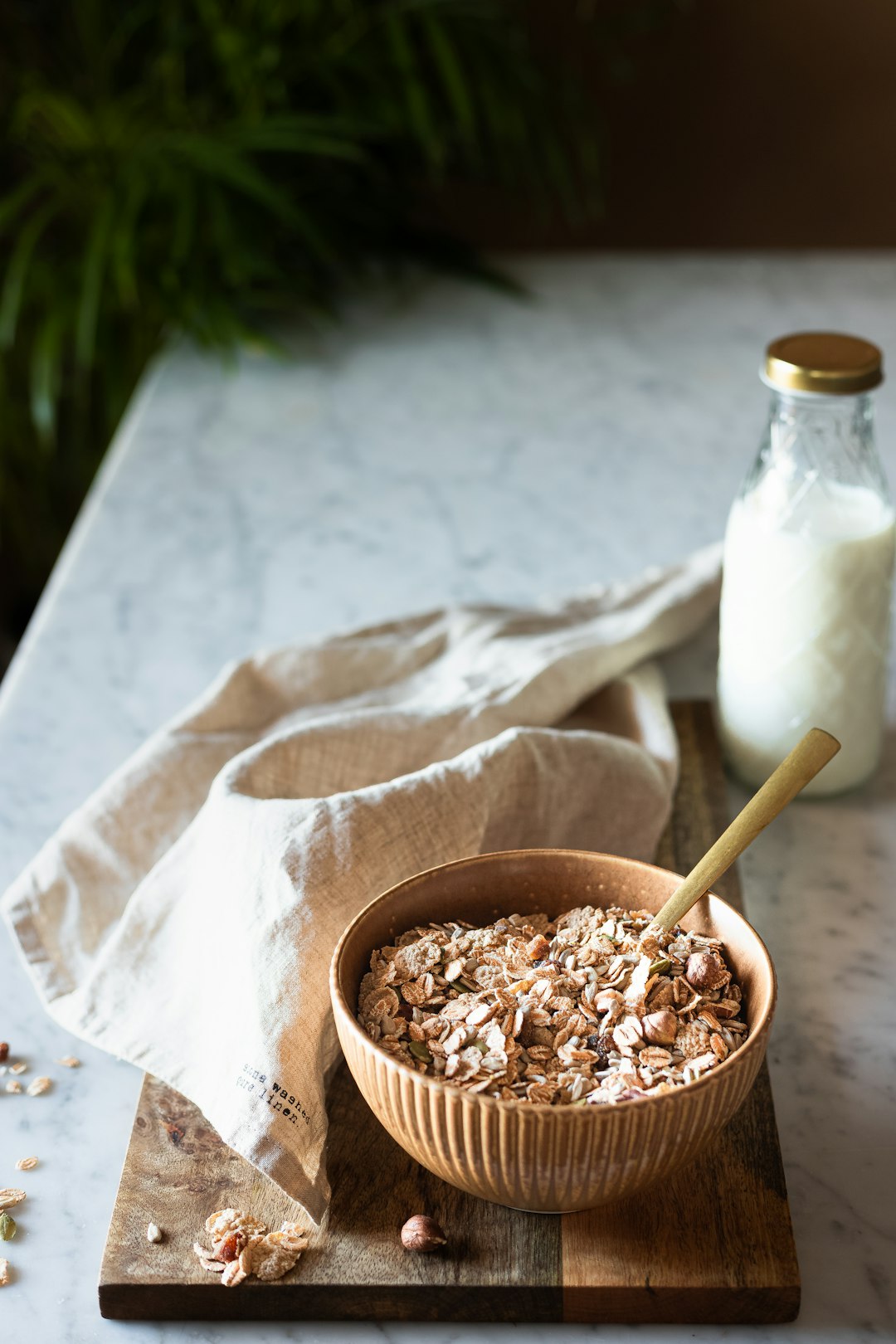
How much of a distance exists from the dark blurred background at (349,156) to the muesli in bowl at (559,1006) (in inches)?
47.2

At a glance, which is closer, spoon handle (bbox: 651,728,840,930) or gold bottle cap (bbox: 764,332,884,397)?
spoon handle (bbox: 651,728,840,930)

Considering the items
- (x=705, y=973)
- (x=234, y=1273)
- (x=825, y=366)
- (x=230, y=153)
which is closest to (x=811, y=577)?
(x=825, y=366)

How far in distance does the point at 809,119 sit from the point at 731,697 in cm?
150

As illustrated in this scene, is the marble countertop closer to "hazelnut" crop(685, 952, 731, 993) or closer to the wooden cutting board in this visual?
the wooden cutting board

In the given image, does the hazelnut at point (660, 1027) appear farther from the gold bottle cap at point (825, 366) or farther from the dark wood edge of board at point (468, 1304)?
the gold bottle cap at point (825, 366)

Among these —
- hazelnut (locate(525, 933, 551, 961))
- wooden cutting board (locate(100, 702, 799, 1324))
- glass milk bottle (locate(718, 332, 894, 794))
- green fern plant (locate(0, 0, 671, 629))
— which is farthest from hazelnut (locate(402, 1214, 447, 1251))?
green fern plant (locate(0, 0, 671, 629))

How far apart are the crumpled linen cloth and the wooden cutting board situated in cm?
3

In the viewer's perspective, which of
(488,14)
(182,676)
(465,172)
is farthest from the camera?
(465,172)

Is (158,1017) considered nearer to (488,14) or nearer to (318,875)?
(318,875)

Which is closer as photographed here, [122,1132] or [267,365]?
[122,1132]

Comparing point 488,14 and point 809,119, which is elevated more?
point 488,14

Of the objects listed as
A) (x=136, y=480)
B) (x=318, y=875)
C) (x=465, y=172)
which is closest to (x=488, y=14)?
(x=465, y=172)

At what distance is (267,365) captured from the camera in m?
1.77

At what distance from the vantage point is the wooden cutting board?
0.63 metres
